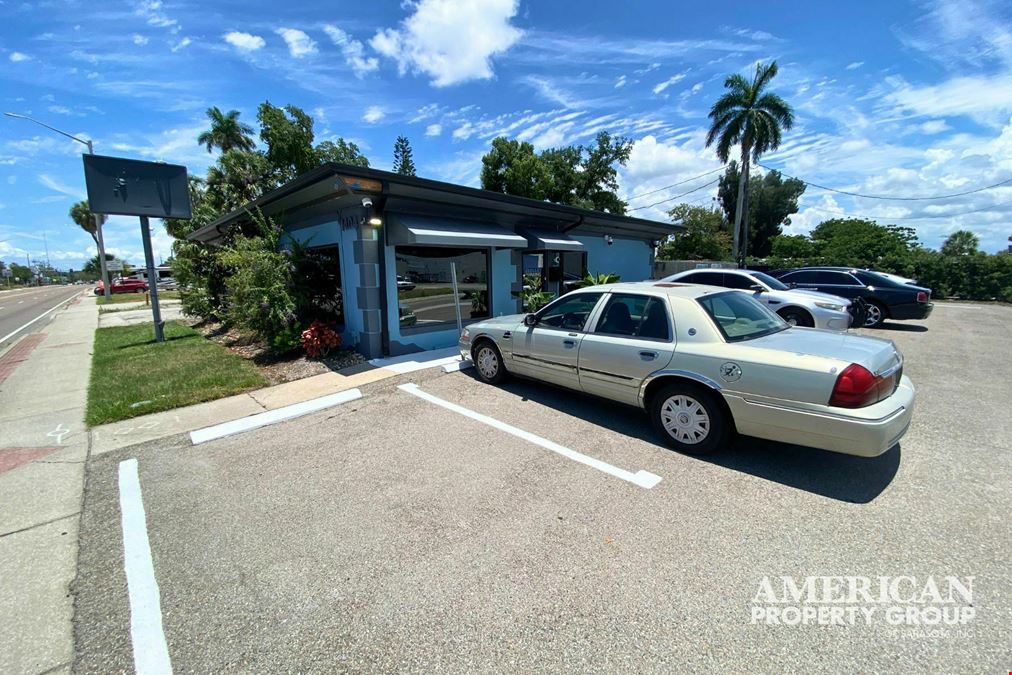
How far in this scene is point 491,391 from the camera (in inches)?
222

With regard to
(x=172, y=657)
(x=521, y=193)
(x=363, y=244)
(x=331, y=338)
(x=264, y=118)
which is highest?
(x=264, y=118)

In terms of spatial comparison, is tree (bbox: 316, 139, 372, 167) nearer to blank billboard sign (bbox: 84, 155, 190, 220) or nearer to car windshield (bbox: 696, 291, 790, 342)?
blank billboard sign (bbox: 84, 155, 190, 220)

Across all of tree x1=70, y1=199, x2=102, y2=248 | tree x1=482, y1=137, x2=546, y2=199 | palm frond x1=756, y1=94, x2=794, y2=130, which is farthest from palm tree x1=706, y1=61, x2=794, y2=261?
tree x1=70, y1=199, x2=102, y2=248

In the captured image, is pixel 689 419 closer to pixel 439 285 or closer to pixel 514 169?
pixel 439 285

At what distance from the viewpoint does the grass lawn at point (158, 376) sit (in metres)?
5.38

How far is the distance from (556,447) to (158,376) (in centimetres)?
682

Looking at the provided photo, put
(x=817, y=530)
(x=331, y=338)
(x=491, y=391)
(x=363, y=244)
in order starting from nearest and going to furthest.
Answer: (x=817, y=530) → (x=491, y=391) → (x=363, y=244) → (x=331, y=338)

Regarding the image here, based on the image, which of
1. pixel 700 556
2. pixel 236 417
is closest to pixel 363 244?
pixel 236 417

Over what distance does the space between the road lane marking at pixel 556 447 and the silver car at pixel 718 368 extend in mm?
671

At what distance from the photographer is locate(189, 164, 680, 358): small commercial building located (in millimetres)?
7066

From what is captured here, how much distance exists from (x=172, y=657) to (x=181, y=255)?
1512 centimetres

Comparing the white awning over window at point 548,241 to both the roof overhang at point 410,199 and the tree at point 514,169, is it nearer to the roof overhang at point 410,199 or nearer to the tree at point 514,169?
the roof overhang at point 410,199

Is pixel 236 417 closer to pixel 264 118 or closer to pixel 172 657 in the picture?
pixel 172 657

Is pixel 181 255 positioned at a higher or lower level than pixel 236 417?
higher
